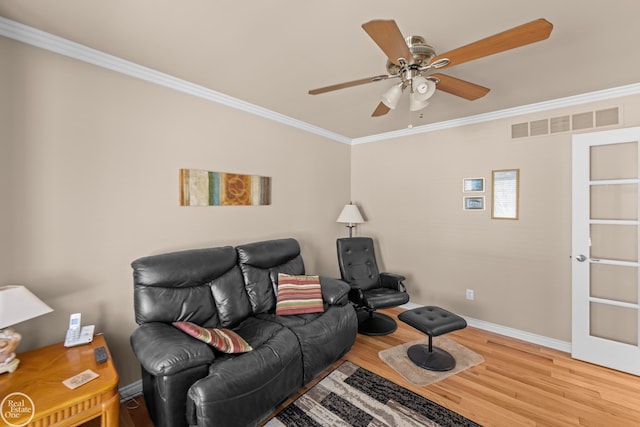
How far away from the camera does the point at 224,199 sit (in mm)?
2828

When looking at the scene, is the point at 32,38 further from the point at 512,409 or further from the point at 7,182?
the point at 512,409

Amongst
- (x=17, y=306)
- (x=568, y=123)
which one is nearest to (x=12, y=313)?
(x=17, y=306)

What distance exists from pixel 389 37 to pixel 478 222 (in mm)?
2748

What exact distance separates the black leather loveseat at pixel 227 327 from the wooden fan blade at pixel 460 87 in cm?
195

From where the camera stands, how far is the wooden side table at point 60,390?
4.24ft

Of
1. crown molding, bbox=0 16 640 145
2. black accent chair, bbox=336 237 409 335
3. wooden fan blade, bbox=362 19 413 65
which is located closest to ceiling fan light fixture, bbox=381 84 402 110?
wooden fan blade, bbox=362 19 413 65

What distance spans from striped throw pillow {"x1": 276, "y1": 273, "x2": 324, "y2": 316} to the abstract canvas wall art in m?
0.91

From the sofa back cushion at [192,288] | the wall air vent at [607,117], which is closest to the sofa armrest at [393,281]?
the sofa back cushion at [192,288]

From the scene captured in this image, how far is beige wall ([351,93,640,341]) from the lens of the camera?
2.91 meters

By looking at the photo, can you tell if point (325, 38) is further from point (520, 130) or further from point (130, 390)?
point (130, 390)

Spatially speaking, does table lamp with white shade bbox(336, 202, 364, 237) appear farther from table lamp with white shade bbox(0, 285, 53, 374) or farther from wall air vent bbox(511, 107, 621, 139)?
table lamp with white shade bbox(0, 285, 53, 374)

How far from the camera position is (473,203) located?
3.41 meters

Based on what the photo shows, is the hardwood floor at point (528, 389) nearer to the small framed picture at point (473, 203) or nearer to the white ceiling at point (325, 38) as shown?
the small framed picture at point (473, 203)

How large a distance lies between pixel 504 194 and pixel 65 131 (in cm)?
404
